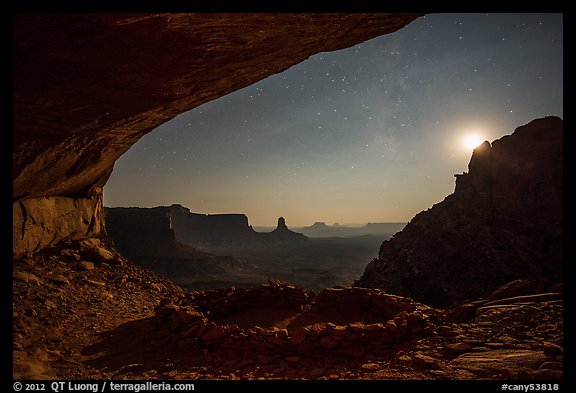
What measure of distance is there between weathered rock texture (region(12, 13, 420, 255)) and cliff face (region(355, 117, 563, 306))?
25309 millimetres

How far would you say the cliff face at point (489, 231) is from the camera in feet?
79.7

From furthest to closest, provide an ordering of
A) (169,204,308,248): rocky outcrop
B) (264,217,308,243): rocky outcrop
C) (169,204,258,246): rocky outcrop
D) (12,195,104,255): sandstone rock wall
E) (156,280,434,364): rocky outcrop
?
1. (264,217,308,243): rocky outcrop
2. (169,204,258,246): rocky outcrop
3. (169,204,308,248): rocky outcrop
4. (12,195,104,255): sandstone rock wall
5. (156,280,434,364): rocky outcrop

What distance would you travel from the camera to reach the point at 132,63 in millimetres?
4945

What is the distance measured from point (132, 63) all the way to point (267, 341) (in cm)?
625

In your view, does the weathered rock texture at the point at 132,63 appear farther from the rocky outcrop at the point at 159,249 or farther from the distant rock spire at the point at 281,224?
the distant rock spire at the point at 281,224

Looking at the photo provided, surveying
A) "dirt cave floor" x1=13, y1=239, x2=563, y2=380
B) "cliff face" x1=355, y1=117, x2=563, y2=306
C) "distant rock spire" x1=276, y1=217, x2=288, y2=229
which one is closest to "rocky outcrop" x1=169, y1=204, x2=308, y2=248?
"distant rock spire" x1=276, y1=217, x2=288, y2=229

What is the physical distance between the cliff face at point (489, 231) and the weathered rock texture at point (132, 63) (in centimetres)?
2531

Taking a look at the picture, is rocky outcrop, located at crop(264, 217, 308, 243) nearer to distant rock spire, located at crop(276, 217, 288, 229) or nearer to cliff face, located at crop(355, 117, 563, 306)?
distant rock spire, located at crop(276, 217, 288, 229)

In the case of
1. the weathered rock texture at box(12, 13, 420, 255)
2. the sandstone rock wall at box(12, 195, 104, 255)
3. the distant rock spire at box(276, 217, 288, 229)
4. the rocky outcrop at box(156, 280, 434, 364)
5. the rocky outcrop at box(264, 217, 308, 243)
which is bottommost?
the rocky outcrop at box(264, 217, 308, 243)

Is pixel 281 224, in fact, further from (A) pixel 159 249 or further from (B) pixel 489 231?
(B) pixel 489 231

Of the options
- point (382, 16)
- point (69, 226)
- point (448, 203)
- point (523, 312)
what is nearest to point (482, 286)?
point (448, 203)

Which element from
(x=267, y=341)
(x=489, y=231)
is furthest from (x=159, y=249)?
(x=267, y=341)

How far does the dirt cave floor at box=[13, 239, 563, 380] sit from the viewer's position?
4.50 meters

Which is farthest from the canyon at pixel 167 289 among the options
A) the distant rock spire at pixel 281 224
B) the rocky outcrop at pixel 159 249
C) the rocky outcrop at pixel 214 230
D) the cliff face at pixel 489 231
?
the distant rock spire at pixel 281 224
